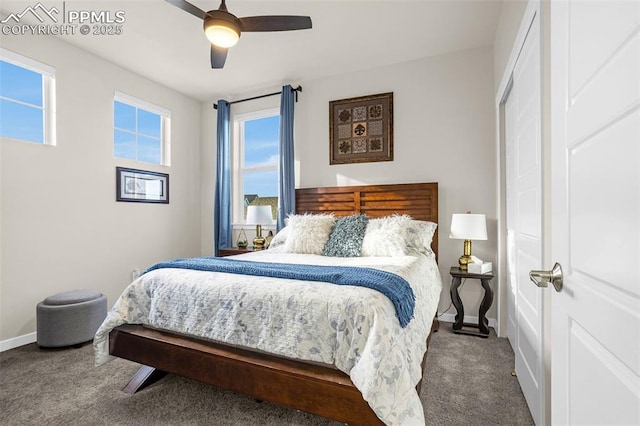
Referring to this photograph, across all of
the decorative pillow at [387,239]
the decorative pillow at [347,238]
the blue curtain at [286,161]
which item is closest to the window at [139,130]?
the blue curtain at [286,161]

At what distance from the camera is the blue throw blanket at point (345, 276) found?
155cm

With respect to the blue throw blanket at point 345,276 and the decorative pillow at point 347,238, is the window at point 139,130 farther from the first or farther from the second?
the decorative pillow at point 347,238

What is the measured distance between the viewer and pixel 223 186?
14.8ft

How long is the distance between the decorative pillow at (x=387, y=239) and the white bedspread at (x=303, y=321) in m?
0.58

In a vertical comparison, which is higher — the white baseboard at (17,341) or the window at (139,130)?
the window at (139,130)

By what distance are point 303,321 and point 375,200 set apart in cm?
230

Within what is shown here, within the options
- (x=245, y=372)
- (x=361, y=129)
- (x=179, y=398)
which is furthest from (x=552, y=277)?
(x=361, y=129)

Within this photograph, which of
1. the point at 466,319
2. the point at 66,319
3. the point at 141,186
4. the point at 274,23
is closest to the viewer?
the point at 274,23

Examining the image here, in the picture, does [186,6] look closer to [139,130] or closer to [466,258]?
[139,130]

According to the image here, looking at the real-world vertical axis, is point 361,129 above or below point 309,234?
above

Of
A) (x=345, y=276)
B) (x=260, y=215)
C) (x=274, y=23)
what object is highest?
(x=274, y=23)

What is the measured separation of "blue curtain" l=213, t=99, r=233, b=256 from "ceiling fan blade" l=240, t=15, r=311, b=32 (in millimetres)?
2402

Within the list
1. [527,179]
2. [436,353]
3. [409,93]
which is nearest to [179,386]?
[436,353]

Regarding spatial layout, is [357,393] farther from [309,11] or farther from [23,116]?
[23,116]
